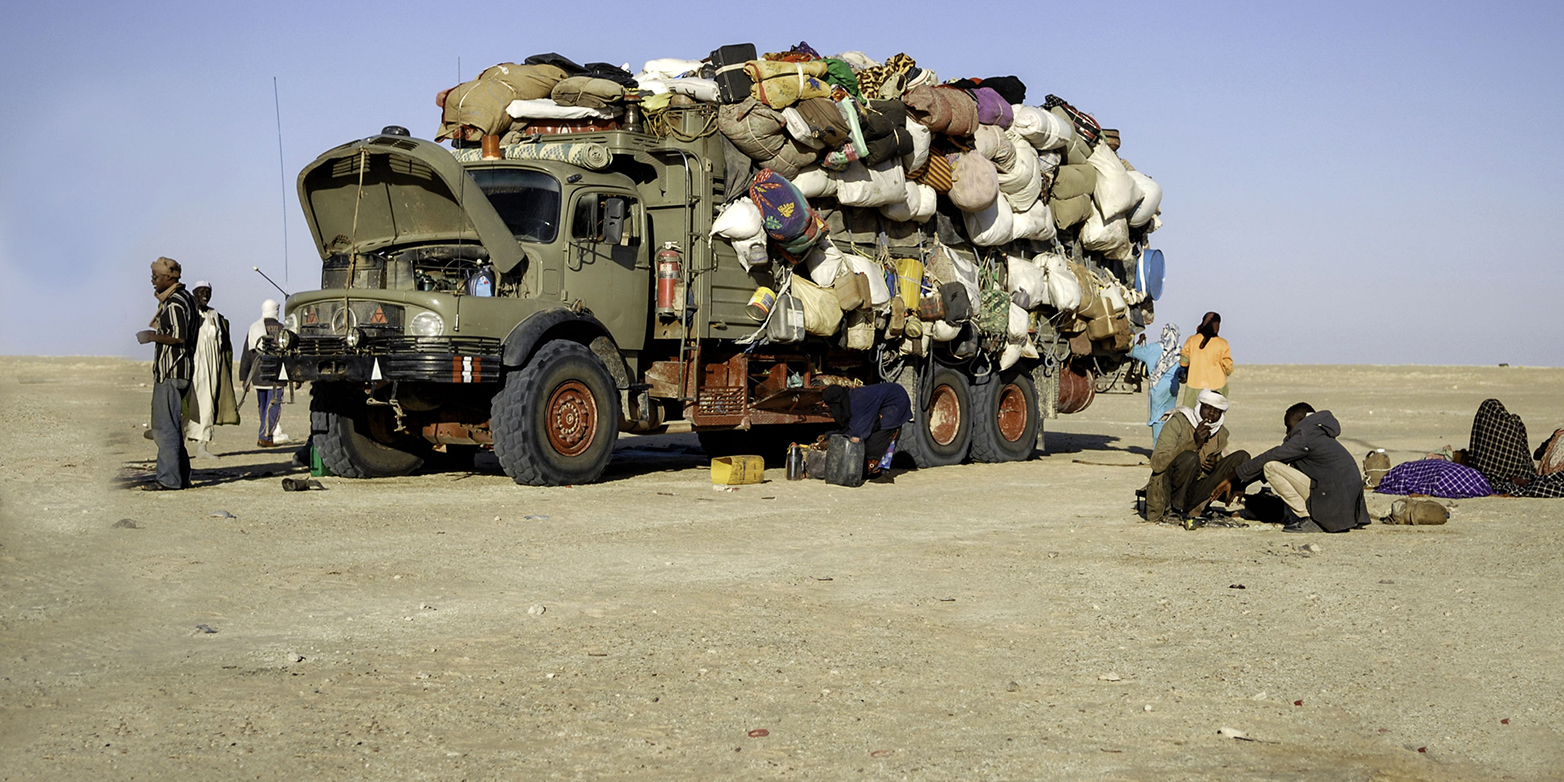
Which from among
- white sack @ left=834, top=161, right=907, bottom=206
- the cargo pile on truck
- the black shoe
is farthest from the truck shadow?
the black shoe

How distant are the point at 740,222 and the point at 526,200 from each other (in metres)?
1.99

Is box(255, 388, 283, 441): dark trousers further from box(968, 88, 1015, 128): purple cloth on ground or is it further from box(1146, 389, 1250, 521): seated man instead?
box(1146, 389, 1250, 521): seated man

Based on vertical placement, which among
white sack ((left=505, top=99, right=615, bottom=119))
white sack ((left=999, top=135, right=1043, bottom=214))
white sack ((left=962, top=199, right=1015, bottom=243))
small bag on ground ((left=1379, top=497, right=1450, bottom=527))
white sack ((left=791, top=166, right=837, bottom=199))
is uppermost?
white sack ((left=505, top=99, right=615, bottom=119))

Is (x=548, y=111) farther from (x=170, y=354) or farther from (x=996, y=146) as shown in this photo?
(x=996, y=146)

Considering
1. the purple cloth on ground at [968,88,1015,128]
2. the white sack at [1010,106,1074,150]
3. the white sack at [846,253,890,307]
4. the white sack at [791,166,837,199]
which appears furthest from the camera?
the white sack at [1010,106,1074,150]

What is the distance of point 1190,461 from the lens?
423 inches

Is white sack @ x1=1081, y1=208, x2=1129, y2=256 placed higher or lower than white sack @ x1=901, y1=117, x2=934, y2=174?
lower

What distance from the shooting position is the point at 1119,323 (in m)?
18.5

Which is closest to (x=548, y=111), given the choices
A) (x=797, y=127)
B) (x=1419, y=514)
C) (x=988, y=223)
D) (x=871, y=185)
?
(x=797, y=127)

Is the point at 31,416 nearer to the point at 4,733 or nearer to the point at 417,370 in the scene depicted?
the point at 417,370

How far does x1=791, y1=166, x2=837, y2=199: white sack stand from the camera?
14.3 m

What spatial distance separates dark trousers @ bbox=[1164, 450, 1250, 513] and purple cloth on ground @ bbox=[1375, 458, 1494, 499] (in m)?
3.63

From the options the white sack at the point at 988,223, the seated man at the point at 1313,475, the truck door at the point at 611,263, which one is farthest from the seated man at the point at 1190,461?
the white sack at the point at 988,223

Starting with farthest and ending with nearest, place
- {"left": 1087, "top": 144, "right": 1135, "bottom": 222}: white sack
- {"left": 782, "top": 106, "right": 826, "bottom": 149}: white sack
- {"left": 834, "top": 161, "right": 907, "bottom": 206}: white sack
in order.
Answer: {"left": 1087, "top": 144, "right": 1135, "bottom": 222}: white sack < {"left": 834, "top": 161, "right": 907, "bottom": 206}: white sack < {"left": 782, "top": 106, "right": 826, "bottom": 149}: white sack
